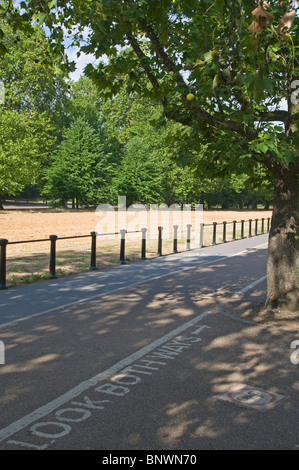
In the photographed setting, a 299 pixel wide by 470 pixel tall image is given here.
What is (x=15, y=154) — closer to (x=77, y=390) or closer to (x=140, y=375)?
(x=140, y=375)

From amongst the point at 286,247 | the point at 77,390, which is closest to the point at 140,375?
the point at 77,390

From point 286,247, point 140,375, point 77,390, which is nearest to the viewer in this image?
point 77,390

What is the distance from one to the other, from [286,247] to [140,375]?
4.29m

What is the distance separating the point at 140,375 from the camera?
5.93 meters

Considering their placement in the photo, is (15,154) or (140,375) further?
(15,154)

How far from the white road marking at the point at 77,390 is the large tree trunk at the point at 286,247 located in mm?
2155

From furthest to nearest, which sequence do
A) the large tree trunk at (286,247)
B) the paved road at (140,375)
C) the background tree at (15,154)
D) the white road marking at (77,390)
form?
1. the background tree at (15,154)
2. the large tree trunk at (286,247)
3. the white road marking at (77,390)
4. the paved road at (140,375)

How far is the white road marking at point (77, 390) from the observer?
452 centimetres

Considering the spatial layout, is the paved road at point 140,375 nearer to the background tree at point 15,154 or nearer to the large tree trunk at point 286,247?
the large tree trunk at point 286,247

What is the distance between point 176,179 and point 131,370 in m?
64.5

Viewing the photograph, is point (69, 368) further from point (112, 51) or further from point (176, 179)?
point (176, 179)

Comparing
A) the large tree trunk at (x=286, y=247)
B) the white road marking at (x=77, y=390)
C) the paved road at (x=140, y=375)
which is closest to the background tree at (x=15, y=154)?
the paved road at (x=140, y=375)

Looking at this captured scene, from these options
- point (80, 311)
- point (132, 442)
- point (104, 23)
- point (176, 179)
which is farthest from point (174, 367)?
point (176, 179)
